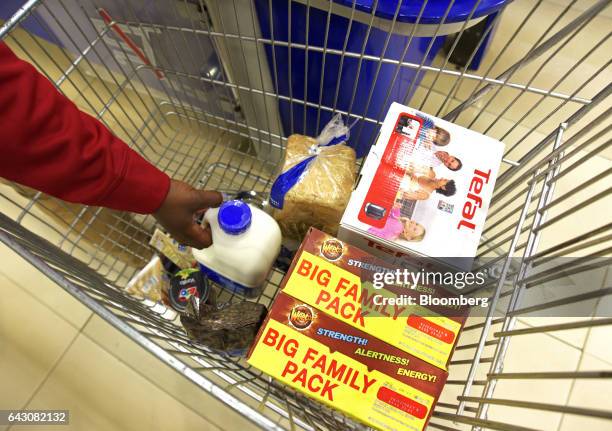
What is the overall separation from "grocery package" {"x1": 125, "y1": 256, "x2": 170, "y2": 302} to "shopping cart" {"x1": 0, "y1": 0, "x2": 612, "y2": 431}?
0.15 ft

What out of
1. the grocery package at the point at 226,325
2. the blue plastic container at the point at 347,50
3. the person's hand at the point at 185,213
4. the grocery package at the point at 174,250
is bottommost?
the grocery package at the point at 226,325

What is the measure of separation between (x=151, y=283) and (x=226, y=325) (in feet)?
0.88

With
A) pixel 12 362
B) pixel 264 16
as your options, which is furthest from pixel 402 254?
pixel 12 362

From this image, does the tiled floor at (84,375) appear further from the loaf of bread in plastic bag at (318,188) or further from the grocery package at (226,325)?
the loaf of bread in plastic bag at (318,188)

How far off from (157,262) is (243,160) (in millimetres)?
352

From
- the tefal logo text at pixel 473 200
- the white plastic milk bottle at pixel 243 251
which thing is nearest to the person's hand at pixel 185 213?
the white plastic milk bottle at pixel 243 251

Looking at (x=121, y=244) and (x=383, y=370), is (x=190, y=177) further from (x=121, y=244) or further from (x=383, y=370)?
(x=383, y=370)

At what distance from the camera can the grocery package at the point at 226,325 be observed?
2.19ft

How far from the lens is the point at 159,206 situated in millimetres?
640

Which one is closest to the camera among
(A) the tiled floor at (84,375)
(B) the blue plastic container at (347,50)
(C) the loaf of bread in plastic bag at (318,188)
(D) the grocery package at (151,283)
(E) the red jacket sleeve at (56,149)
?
(E) the red jacket sleeve at (56,149)

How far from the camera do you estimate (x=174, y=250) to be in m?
0.86

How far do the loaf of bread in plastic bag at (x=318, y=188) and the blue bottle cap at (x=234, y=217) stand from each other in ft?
0.29

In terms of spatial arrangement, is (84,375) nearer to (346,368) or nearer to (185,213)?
(185,213)

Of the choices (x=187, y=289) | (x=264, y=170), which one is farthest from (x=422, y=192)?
(x=264, y=170)
